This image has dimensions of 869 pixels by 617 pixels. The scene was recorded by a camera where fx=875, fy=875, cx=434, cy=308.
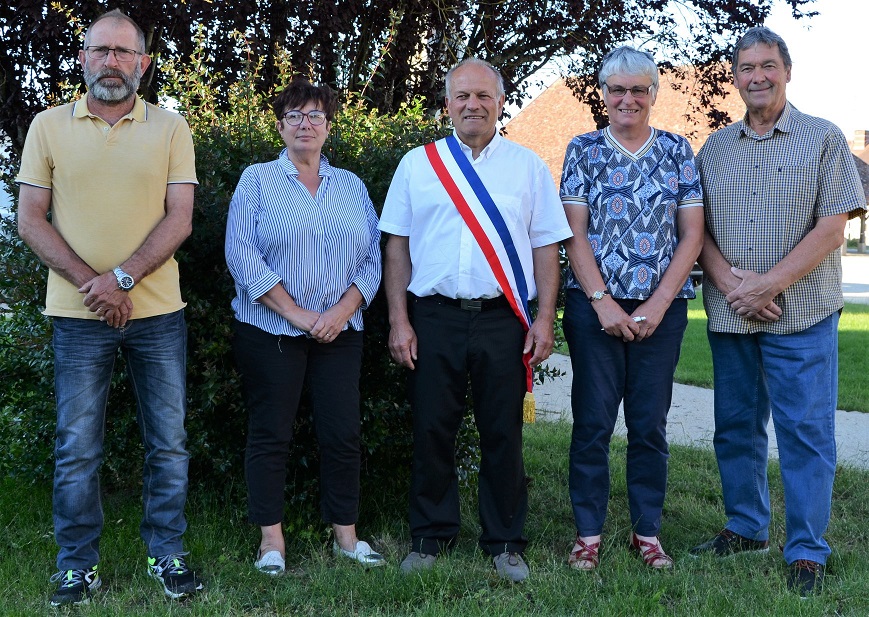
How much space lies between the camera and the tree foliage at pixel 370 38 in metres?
6.86

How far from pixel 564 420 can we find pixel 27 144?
528cm

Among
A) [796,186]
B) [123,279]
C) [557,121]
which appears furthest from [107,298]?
[557,121]

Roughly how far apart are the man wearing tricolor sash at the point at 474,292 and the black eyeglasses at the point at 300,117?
17.1 inches

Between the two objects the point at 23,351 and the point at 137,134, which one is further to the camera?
the point at 23,351

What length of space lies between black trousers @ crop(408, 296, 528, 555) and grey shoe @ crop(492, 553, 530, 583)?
6 cm

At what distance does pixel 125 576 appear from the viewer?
3854 mm

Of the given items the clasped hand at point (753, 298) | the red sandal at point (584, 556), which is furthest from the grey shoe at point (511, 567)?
the clasped hand at point (753, 298)

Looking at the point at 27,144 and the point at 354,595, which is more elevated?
the point at 27,144

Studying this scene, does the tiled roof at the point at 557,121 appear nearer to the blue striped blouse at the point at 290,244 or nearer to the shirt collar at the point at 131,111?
the blue striped blouse at the point at 290,244

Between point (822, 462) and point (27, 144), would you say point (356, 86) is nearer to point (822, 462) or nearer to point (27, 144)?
point (27, 144)

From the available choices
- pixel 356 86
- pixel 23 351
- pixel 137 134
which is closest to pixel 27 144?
pixel 137 134

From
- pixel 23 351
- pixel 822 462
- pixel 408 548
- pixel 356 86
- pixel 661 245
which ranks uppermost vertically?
pixel 356 86

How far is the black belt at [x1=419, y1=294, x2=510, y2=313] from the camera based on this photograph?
3777 mm

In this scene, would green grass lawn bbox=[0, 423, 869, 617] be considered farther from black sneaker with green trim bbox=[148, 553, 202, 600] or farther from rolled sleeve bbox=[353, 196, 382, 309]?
rolled sleeve bbox=[353, 196, 382, 309]
